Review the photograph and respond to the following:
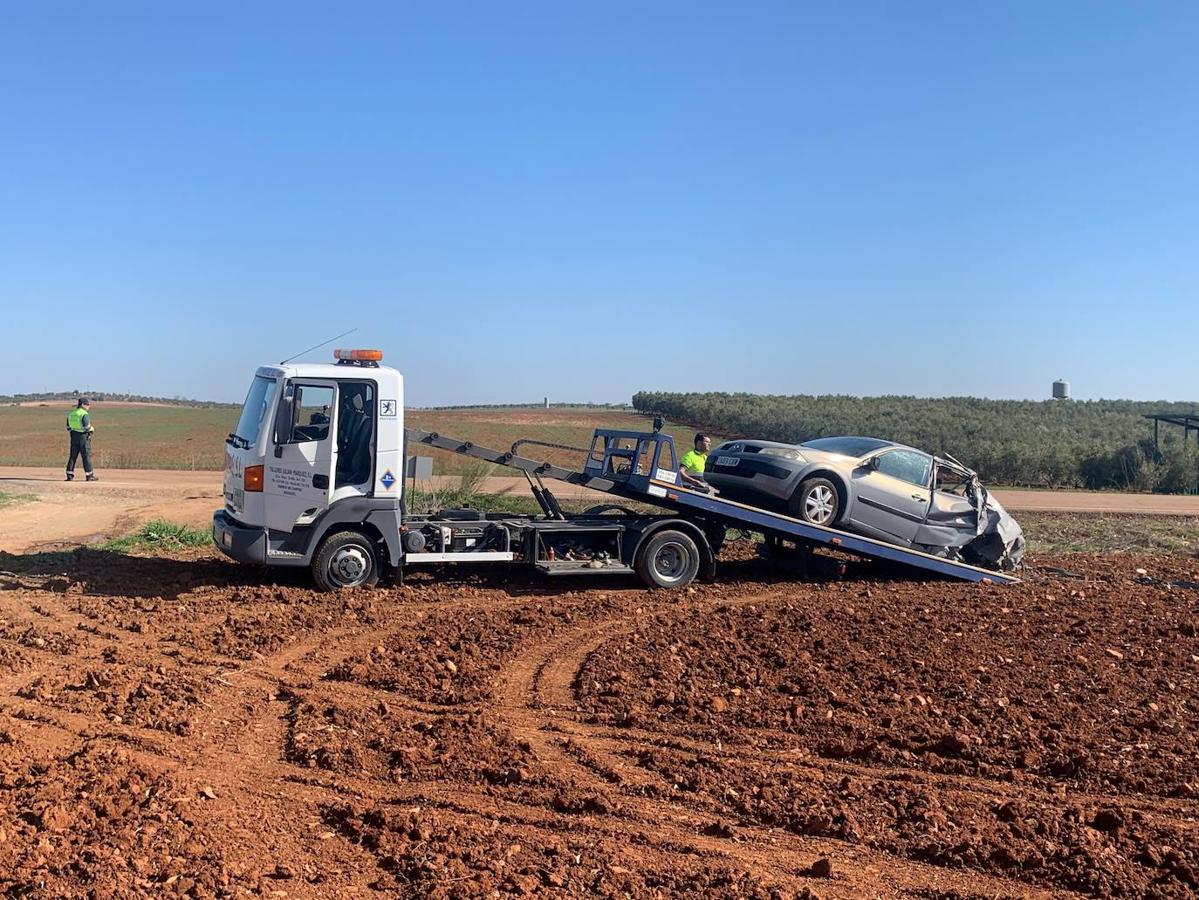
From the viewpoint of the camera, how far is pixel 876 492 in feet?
45.2

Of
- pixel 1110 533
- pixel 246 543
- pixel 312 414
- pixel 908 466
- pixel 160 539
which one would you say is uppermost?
pixel 312 414

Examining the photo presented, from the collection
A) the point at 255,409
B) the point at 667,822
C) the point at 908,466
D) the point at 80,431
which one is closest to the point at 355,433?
the point at 255,409

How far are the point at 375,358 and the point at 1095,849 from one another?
863 centimetres

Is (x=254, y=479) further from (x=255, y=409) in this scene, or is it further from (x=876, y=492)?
(x=876, y=492)

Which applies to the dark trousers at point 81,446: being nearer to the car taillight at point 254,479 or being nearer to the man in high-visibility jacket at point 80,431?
the man in high-visibility jacket at point 80,431

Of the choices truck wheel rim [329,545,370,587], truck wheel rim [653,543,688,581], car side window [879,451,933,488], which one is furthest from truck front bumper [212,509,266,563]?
car side window [879,451,933,488]

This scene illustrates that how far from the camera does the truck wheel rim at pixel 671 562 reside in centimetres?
1317

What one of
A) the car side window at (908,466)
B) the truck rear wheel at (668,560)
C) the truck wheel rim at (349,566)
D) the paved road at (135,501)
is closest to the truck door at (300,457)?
the truck wheel rim at (349,566)

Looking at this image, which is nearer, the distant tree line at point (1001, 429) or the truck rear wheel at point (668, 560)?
the truck rear wheel at point (668, 560)

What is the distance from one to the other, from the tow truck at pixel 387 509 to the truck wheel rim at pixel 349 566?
11 millimetres

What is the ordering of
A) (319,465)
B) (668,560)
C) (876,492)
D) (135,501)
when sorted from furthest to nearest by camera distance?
(135,501) < (876,492) < (668,560) < (319,465)

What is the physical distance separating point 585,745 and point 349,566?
538 centimetres

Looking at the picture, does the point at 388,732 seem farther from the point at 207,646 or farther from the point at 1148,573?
the point at 1148,573

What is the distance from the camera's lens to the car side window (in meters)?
13.9
